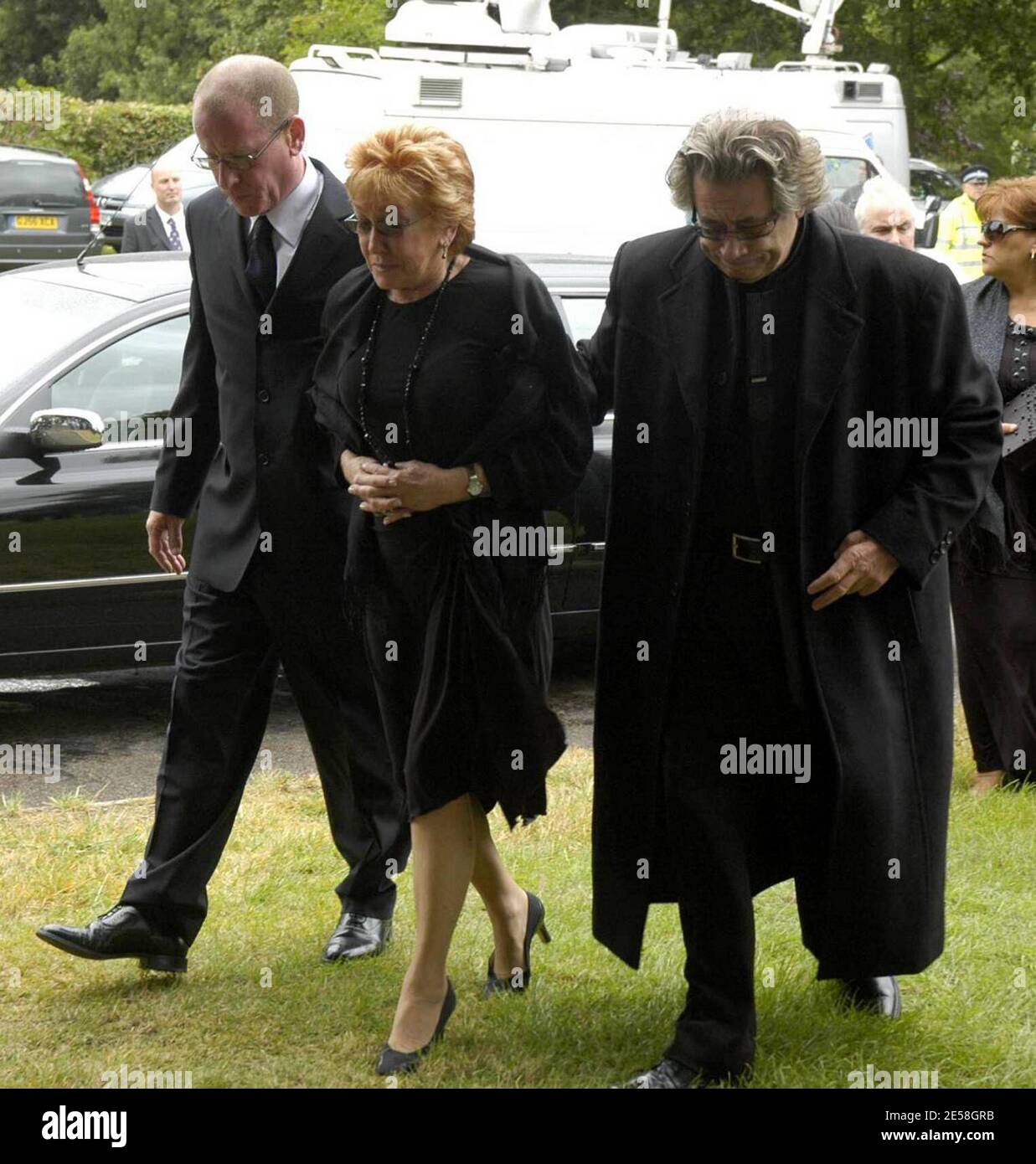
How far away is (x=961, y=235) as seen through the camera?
16.1 metres

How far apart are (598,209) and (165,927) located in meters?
10.3

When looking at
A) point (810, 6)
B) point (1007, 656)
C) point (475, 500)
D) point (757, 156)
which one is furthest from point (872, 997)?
point (810, 6)

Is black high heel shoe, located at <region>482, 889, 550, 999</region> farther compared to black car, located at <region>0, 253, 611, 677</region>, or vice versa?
black car, located at <region>0, 253, 611, 677</region>

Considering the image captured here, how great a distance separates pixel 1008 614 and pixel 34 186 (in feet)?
65.0

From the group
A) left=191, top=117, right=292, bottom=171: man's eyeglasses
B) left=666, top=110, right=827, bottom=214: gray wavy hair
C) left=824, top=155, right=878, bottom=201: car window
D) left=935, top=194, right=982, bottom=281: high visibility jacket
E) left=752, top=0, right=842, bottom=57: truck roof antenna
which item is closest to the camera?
left=666, top=110, right=827, bottom=214: gray wavy hair

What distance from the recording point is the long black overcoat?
3.89 meters

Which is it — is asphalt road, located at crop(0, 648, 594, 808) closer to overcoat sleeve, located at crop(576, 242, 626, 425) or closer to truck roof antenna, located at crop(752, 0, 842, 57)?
overcoat sleeve, located at crop(576, 242, 626, 425)

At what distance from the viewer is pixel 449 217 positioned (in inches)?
158

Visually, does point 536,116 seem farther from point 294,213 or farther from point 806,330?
point 806,330

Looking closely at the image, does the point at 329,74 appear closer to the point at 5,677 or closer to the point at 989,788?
the point at 5,677

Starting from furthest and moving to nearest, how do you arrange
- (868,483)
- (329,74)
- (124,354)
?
(329,74) → (124,354) → (868,483)

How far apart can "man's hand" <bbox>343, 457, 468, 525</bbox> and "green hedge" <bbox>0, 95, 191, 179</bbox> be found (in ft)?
106

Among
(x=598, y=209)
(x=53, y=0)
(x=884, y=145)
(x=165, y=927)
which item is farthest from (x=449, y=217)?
(x=53, y=0)

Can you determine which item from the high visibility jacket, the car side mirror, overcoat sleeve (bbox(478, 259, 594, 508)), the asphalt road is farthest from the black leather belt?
the high visibility jacket
